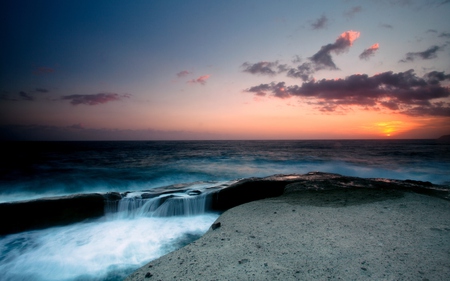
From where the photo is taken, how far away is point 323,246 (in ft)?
10.4

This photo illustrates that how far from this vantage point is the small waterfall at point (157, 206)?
6914 mm

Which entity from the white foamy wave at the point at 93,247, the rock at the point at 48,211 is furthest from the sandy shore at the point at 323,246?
the rock at the point at 48,211

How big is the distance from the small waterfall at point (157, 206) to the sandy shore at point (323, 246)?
2456 millimetres

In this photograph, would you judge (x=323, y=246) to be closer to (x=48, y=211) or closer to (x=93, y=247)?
(x=93, y=247)

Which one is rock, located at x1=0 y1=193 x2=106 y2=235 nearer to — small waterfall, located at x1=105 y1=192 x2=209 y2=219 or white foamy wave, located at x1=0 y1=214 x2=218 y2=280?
white foamy wave, located at x1=0 y1=214 x2=218 y2=280

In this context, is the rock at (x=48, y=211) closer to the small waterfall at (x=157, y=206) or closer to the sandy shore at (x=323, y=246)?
the small waterfall at (x=157, y=206)

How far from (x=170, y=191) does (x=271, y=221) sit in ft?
16.0

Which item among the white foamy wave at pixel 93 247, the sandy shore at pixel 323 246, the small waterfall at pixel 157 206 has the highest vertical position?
the sandy shore at pixel 323 246

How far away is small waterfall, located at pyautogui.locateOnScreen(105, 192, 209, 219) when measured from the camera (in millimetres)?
6914

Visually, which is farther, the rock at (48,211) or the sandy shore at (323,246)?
the rock at (48,211)

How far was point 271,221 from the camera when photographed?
14.1 feet

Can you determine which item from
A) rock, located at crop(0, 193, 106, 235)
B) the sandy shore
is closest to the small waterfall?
rock, located at crop(0, 193, 106, 235)

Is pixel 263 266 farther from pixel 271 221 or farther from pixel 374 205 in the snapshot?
pixel 374 205

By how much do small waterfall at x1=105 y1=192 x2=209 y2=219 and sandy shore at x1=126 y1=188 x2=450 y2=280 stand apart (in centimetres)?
246
